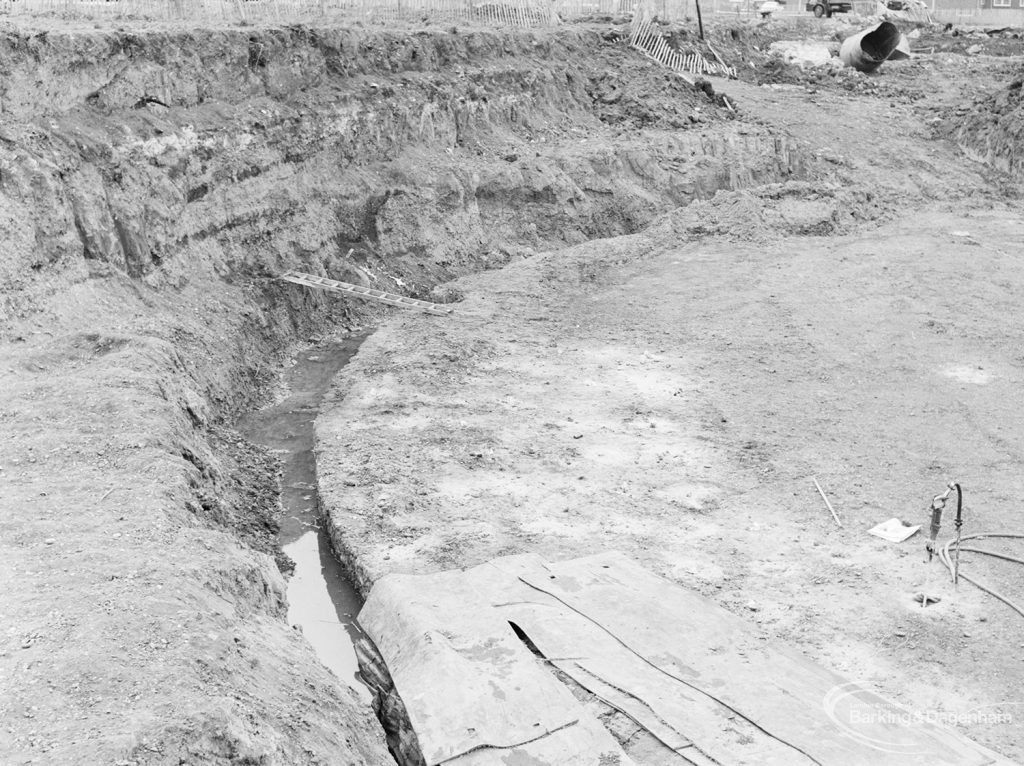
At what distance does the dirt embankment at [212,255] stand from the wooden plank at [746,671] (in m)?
2.26

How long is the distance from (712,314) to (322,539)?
8.01 meters

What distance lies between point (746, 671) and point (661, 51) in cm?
2267

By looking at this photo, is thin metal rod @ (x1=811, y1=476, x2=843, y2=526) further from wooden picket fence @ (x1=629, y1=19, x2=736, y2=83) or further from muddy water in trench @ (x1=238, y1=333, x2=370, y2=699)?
wooden picket fence @ (x1=629, y1=19, x2=736, y2=83)

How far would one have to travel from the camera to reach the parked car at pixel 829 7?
42.7 metres

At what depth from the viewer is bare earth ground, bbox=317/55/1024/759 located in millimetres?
9023

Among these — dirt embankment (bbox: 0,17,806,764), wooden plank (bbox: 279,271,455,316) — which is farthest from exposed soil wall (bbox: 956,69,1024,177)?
wooden plank (bbox: 279,271,455,316)

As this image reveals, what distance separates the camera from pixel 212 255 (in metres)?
15.1

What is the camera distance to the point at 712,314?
16.2m

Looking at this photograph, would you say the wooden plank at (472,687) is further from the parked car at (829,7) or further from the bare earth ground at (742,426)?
the parked car at (829,7)

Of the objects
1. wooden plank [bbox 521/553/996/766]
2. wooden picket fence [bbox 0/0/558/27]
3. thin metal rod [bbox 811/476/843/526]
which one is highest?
wooden picket fence [bbox 0/0/558/27]

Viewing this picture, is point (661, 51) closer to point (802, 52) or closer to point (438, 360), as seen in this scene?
point (802, 52)

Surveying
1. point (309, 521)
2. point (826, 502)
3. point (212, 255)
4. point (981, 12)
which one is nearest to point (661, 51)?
point (212, 255)

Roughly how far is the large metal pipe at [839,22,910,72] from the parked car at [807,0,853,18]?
902cm

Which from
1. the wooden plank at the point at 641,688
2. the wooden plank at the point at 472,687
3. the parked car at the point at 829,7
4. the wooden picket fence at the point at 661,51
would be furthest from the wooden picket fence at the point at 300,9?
the parked car at the point at 829,7
